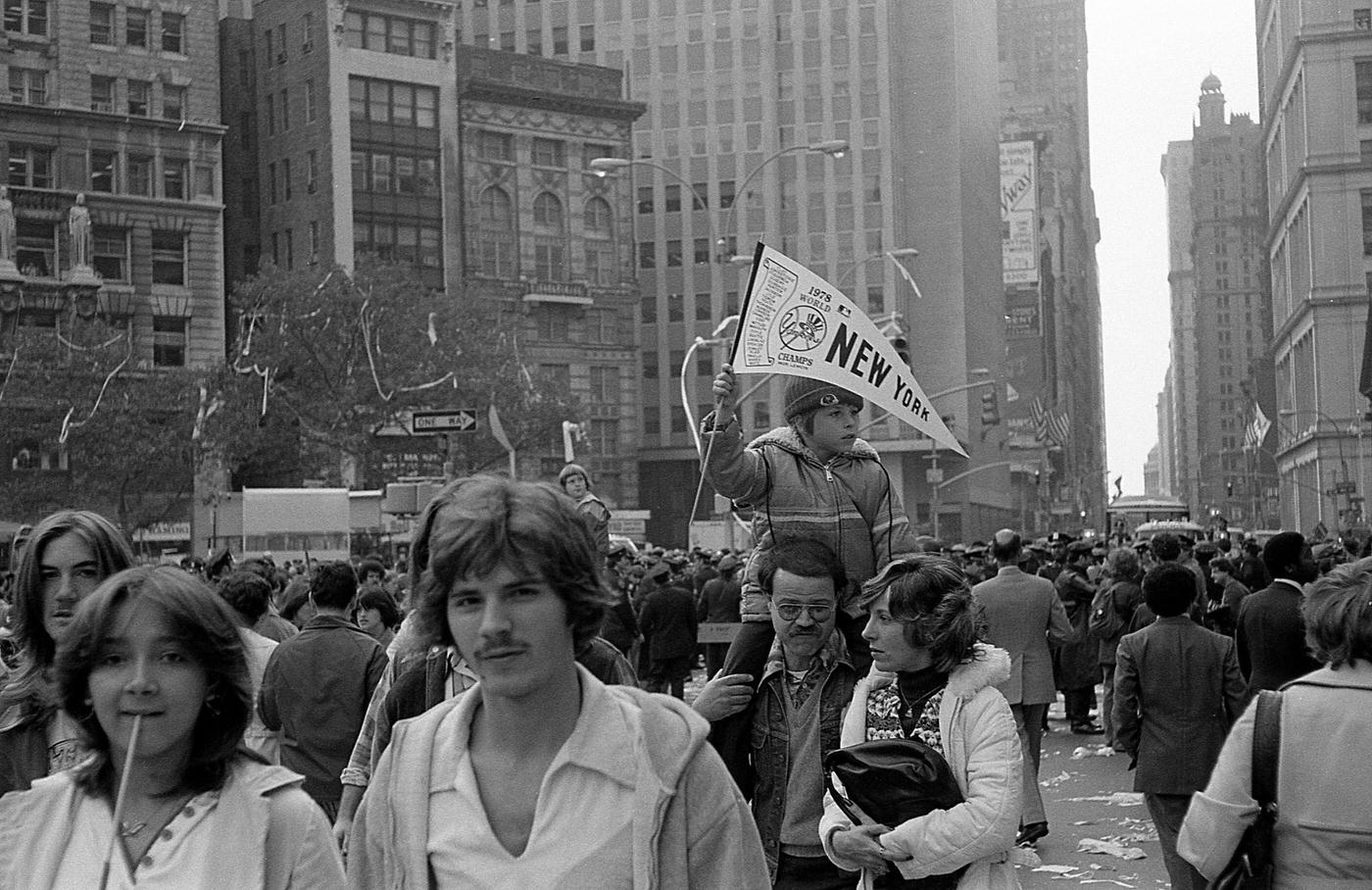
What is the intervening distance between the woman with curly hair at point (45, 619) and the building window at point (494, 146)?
77.9m

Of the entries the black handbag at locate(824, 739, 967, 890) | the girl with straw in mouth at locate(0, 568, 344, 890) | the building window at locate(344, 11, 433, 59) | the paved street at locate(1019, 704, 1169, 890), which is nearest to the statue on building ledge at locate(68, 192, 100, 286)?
the building window at locate(344, 11, 433, 59)

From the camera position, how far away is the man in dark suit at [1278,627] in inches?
361

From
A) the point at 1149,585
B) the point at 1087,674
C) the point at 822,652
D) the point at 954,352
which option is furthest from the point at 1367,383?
the point at 954,352

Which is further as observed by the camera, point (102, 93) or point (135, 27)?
point (135, 27)

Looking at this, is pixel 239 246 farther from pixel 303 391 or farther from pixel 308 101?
pixel 303 391

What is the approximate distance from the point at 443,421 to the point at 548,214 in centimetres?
6177

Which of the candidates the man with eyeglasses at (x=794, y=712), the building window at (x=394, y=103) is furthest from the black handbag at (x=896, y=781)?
the building window at (x=394, y=103)

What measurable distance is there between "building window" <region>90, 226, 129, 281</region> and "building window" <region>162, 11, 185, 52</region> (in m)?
7.82

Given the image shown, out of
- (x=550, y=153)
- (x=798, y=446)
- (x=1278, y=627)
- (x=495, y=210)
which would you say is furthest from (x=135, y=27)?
(x=798, y=446)

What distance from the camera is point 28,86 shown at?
213 ft

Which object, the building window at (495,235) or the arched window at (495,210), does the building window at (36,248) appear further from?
the arched window at (495,210)

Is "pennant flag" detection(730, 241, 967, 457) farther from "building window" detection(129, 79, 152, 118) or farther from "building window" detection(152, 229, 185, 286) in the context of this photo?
"building window" detection(129, 79, 152, 118)

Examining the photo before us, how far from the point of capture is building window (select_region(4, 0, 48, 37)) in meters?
64.9

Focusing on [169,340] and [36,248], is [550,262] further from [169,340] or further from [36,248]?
[36,248]
